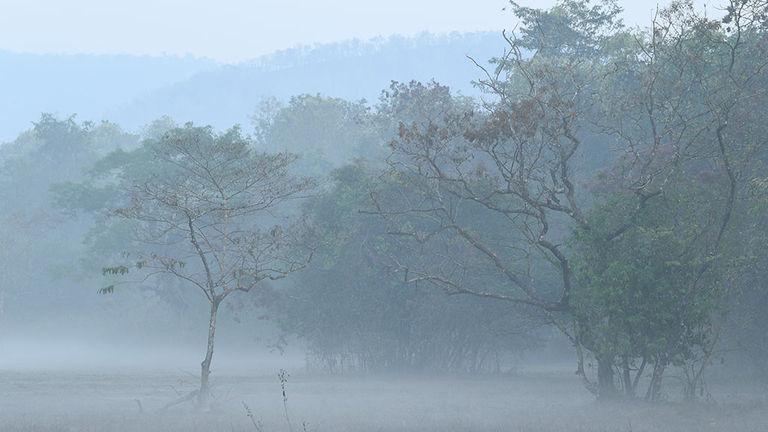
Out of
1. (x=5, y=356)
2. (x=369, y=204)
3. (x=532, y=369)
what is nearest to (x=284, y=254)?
(x=369, y=204)

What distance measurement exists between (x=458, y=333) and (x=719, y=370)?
37.4ft

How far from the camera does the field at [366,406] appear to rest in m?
26.2

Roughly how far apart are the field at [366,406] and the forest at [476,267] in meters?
0.18

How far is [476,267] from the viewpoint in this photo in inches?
1743

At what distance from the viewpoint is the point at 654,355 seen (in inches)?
1075

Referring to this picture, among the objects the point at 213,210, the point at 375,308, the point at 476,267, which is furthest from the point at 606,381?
the point at 375,308

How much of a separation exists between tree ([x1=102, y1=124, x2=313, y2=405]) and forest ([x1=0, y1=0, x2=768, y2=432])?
25 cm

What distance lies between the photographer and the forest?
2777cm

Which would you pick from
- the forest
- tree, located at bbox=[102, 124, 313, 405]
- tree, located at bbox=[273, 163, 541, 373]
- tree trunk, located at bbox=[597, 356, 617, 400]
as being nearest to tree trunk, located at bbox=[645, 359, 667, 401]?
the forest

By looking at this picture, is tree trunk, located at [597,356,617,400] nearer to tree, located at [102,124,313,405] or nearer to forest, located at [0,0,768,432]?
forest, located at [0,0,768,432]

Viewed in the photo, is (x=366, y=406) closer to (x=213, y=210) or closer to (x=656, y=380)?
(x=213, y=210)

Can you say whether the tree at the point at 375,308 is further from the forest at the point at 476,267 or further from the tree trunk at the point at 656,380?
the tree trunk at the point at 656,380

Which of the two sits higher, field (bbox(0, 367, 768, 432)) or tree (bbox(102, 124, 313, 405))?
tree (bbox(102, 124, 313, 405))

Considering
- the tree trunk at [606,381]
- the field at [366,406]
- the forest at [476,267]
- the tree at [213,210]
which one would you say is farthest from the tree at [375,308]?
the tree trunk at [606,381]
